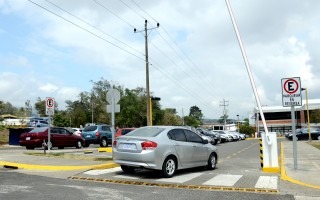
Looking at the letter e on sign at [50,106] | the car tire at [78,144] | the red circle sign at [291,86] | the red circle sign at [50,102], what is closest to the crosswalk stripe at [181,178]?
the red circle sign at [291,86]

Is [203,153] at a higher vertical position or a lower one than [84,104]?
lower

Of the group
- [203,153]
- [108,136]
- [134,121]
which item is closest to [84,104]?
[134,121]

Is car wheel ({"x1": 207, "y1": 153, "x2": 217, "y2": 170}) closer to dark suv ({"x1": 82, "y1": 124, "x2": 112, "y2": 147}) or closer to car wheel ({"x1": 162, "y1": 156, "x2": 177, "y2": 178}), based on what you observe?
car wheel ({"x1": 162, "y1": 156, "x2": 177, "y2": 178})

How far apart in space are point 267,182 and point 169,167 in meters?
2.82

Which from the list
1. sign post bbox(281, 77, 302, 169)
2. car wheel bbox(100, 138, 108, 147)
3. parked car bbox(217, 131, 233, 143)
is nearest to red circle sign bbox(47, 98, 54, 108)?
car wheel bbox(100, 138, 108, 147)

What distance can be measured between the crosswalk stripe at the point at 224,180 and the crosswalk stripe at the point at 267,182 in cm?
65

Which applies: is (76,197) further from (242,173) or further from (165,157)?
(242,173)

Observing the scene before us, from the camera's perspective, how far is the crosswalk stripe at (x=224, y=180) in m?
10.3

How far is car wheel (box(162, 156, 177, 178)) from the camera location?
11.2m

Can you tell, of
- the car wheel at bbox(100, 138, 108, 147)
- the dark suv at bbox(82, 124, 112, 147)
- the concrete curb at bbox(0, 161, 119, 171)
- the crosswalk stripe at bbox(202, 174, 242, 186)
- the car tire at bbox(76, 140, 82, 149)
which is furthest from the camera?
the car wheel at bbox(100, 138, 108, 147)

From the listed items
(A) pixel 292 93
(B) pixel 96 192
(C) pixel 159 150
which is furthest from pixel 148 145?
(A) pixel 292 93

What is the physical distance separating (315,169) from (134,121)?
192 ft

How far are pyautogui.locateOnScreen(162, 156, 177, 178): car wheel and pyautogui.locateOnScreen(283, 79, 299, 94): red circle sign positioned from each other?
443cm

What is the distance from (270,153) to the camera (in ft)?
42.5
